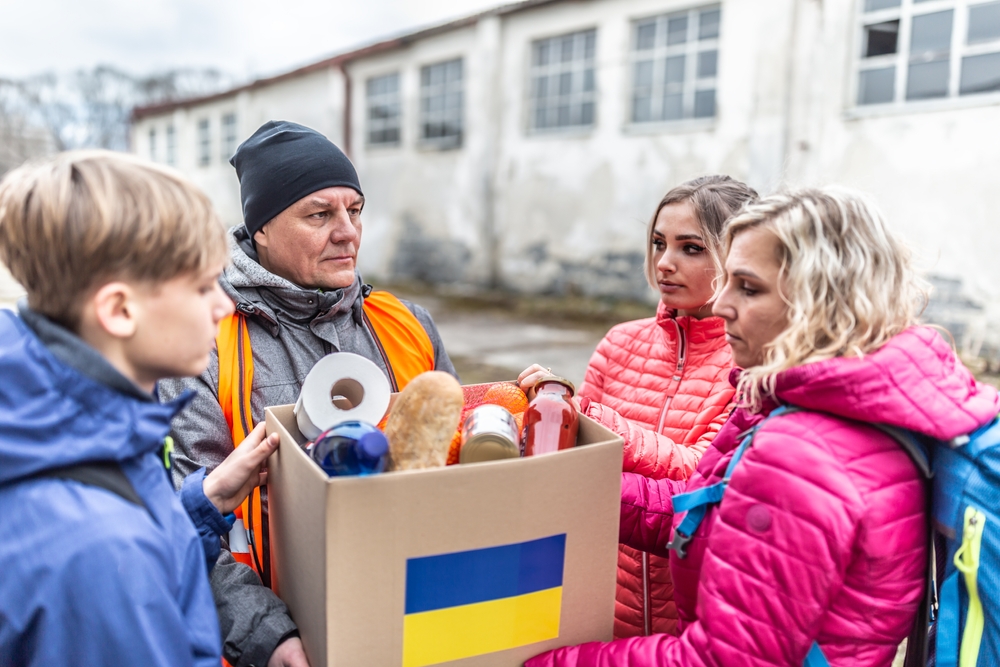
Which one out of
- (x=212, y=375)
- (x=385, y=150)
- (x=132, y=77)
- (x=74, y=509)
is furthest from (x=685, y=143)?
(x=132, y=77)

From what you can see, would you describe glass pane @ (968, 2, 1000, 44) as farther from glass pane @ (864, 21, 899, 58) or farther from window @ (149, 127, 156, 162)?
window @ (149, 127, 156, 162)

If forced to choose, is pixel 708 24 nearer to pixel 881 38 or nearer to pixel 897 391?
pixel 881 38

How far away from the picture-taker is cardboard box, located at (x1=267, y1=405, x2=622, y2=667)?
1.01 metres

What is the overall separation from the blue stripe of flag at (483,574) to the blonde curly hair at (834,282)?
429mm

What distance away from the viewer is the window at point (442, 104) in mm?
12305

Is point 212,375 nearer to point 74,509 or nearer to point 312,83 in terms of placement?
point 74,509

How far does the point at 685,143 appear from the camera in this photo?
9.09 meters

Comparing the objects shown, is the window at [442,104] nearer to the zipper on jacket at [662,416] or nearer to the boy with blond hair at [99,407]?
the zipper on jacket at [662,416]

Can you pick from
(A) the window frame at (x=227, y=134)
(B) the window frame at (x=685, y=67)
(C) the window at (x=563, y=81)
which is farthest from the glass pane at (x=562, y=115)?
(A) the window frame at (x=227, y=134)

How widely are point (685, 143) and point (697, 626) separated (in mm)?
8697

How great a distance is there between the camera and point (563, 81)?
10.7 metres

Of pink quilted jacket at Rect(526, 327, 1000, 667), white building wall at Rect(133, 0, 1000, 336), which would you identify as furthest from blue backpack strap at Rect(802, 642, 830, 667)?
white building wall at Rect(133, 0, 1000, 336)

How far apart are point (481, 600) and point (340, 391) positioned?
52 centimetres

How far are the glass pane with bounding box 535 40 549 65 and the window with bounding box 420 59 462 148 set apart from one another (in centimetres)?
165
